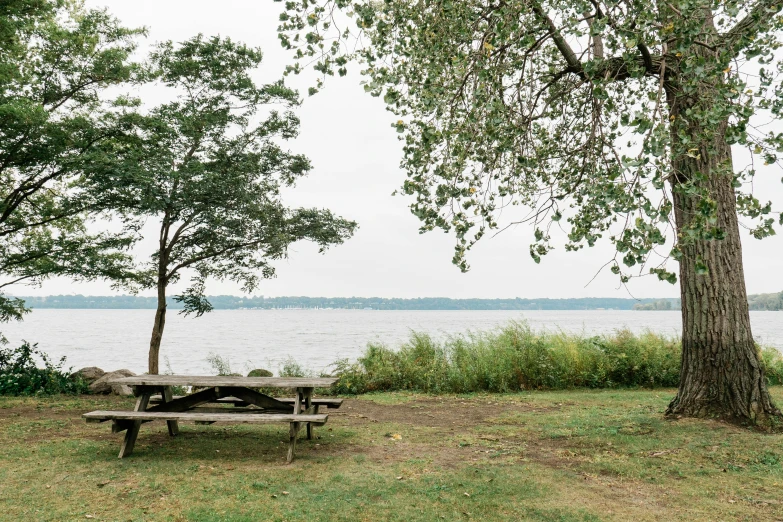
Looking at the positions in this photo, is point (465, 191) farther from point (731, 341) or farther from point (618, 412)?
point (618, 412)

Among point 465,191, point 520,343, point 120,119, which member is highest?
point 120,119

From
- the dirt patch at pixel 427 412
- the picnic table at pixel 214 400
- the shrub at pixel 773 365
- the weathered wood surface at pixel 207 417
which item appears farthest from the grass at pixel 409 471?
the shrub at pixel 773 365

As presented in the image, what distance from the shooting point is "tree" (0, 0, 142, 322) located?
10039 millimetres

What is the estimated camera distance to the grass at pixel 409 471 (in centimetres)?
413

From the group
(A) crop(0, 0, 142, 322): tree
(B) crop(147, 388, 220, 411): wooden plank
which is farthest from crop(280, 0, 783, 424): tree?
(A) crop(0, 0, 142, 322): tree

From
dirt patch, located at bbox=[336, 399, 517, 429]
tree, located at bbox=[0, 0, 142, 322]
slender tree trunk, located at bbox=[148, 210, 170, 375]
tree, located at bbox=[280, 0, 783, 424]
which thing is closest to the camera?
tree, located at bbox=[280, 0, 783, 424]

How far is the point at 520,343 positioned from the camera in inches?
477

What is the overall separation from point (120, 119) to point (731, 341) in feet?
38.5

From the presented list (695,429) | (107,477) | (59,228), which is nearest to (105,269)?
(59,228)

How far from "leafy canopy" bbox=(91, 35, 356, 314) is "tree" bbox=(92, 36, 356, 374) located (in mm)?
24

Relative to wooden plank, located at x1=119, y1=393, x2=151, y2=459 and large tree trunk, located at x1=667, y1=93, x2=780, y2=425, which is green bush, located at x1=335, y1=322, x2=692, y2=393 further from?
wooden plank, located at x1=119, y1=393, x2=151, y2=459

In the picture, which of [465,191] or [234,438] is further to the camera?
[234,438]

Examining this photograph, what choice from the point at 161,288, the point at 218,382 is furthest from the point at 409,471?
the point at 161,288

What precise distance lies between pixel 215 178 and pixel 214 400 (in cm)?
574
